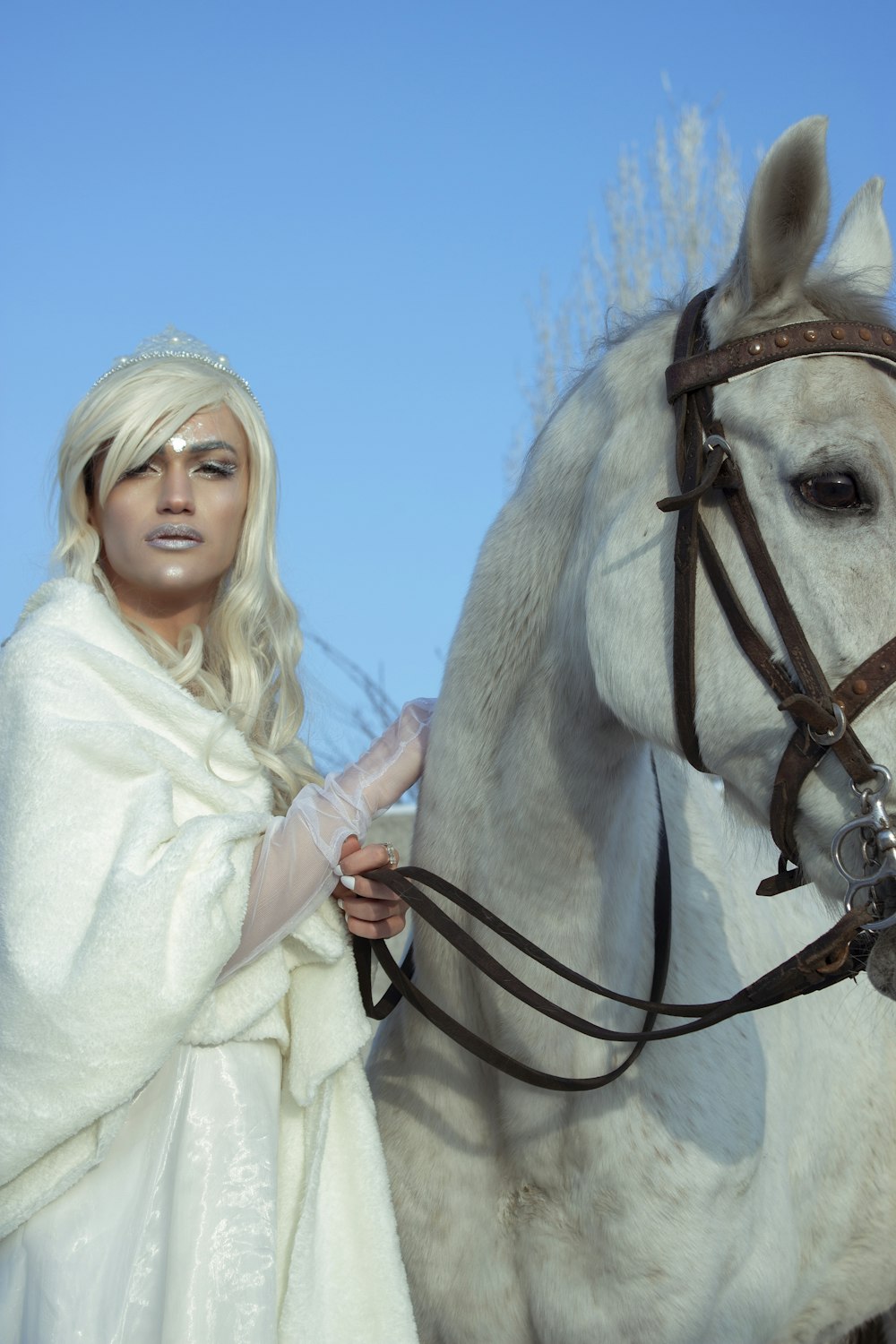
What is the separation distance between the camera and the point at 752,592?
5.51 ft

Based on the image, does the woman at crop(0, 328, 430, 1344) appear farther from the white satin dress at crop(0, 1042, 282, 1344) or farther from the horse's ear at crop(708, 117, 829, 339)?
the horse's ear at crop(708, 117, 829, 339)

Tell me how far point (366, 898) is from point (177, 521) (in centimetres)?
71

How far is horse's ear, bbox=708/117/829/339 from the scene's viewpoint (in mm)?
1624

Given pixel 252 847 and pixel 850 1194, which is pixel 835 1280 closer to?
pixel 850 1194

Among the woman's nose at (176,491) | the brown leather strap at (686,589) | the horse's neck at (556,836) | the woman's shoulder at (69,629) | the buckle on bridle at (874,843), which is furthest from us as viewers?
the woman's nose at (176,491)

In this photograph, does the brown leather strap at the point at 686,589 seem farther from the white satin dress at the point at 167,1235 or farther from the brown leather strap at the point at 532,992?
the white satin dress at the point at 167,1235

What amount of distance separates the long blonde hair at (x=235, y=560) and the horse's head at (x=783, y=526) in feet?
2.16

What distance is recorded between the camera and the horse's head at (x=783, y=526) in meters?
1.58

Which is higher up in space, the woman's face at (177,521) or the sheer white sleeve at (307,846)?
the woman's face at (177,521)

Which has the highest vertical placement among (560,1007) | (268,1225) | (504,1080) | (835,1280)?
(560,1007)

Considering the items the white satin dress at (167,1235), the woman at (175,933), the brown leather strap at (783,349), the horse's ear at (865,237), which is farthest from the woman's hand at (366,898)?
the horse's ear at (865,237)

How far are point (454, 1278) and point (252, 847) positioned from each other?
0.82m

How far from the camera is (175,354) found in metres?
2.23

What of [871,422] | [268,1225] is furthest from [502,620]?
[268,1225]
